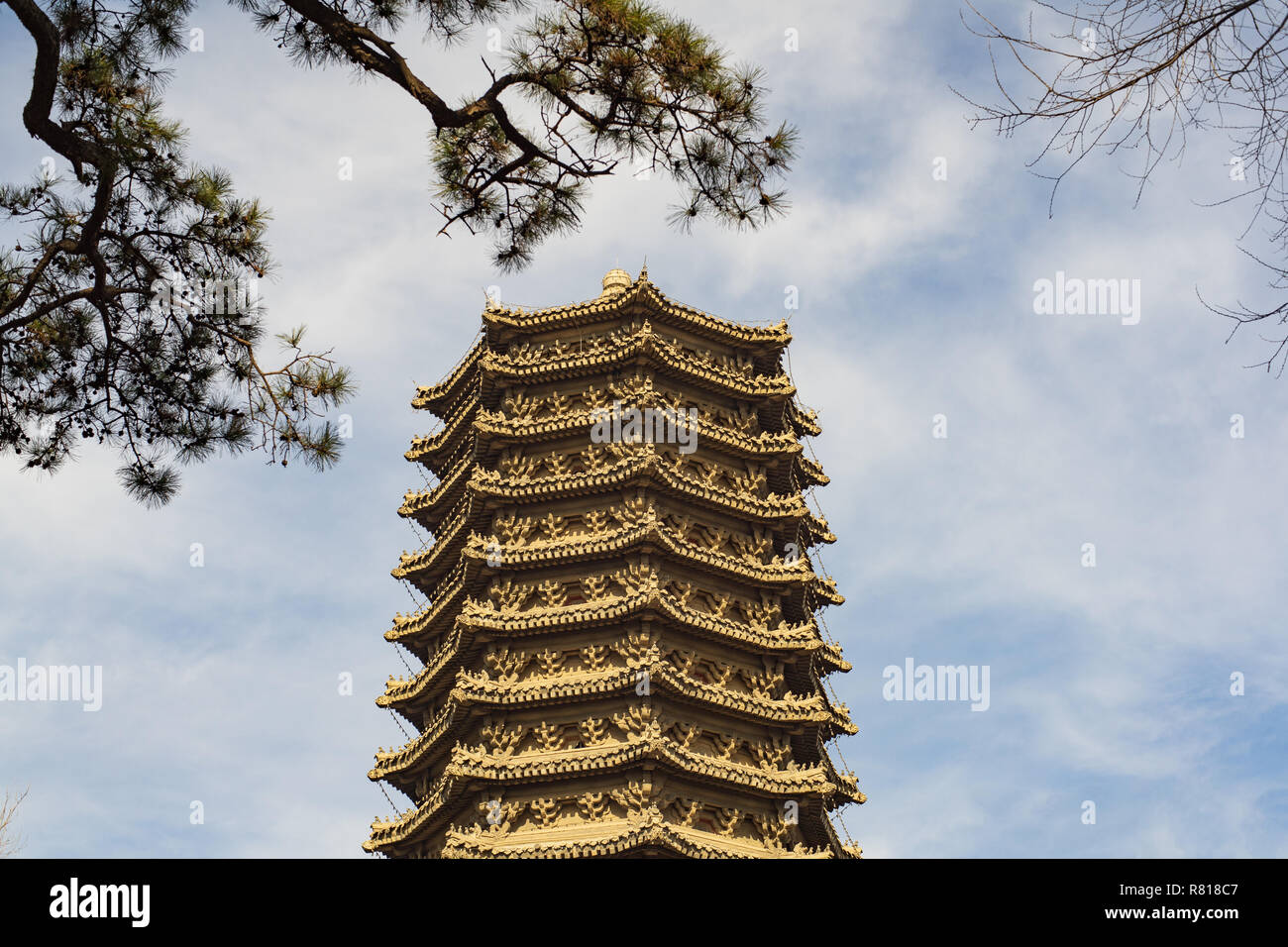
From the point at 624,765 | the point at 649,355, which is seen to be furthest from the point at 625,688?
the point at 649,355

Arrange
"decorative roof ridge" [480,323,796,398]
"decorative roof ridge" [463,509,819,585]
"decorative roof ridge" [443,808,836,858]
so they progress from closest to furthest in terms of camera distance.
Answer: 1. "decorative roof ridge" [443,808,836,858]
2. "decorative roof ridge" [463,509,819,585]
3. "decorative roof ridge" [480,323,796,398]

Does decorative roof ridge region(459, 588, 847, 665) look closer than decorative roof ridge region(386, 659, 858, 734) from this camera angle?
No

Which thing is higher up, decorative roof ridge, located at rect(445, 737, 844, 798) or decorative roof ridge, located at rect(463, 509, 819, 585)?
decorative roof ridge, located at rect(463, 509, 819, 585)

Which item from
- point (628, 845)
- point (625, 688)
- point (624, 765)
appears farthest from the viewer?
point (625, 688)

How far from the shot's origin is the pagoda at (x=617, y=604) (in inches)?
926

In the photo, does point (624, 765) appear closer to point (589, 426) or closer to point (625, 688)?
point (625, 688)

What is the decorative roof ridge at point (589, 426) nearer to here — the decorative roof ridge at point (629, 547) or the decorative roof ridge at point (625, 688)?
the decorative roof ridge at point (629, 547)

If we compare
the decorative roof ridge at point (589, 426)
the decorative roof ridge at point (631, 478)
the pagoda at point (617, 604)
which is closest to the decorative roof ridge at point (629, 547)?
the pagoda at point (617, 604)

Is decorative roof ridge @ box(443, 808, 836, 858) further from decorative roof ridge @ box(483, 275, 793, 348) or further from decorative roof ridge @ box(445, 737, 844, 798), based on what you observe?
decorative roof ridge @ box(483, 275, 793, 348)

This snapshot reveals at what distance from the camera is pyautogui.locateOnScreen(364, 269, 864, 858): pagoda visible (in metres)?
23.5

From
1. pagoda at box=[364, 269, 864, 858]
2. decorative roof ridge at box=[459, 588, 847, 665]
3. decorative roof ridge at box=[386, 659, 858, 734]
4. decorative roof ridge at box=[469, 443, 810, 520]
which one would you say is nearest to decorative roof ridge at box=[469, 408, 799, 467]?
pagoda at box=[364, 269, 864, 858]

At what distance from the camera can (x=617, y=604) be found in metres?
24.8
